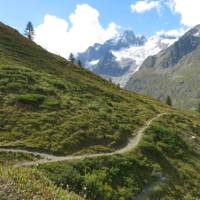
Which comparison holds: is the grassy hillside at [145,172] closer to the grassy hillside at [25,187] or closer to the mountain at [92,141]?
→ the mountain at [92,141]

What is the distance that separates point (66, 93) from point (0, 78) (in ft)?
30.6

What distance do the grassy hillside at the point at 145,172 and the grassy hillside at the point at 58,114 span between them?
3086mm

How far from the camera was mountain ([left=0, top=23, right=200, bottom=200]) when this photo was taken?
119 ft

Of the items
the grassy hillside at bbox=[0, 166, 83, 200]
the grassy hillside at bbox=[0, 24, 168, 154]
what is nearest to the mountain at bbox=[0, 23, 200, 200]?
the grassy hillside at bbox=[0, 24, 168, 154]

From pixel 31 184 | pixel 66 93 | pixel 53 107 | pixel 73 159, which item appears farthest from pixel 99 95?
pixel 31 184

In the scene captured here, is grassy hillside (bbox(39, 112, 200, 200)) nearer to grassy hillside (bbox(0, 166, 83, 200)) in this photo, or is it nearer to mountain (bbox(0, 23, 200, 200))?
mountain (bbox(0, 23, 200, 200))

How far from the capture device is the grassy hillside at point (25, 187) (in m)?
10.4

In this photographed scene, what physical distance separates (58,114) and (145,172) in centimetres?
1346

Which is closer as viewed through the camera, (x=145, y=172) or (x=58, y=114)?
(x=145, y=172)

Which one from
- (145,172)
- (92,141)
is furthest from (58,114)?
(145,172)

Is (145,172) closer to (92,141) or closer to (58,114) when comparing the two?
(92,141)

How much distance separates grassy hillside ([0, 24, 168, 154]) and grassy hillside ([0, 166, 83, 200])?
28.0 metres

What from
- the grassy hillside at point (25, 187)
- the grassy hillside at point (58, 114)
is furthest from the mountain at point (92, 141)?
the grassy hillside at point (25, 187)

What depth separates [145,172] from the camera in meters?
41.9
